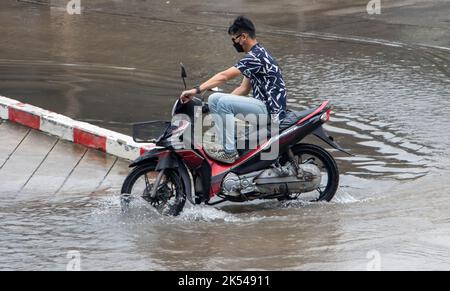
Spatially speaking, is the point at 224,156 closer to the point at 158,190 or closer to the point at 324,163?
the point at 158,190

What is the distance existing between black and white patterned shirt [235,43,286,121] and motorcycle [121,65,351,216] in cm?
14

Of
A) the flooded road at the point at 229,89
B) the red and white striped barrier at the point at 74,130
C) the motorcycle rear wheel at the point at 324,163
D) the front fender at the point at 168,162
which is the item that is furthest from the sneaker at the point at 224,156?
the red and white striped barrier at the point at 74,130

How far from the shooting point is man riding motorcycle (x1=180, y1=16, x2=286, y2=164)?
313 inches

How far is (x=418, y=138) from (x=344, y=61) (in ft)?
13.9

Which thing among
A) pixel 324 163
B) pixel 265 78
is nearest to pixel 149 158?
pixel 265 78

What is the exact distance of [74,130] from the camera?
9.71 meters

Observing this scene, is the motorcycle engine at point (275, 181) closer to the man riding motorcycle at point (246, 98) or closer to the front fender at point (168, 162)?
the man riding motorcycle at point (246, 98)

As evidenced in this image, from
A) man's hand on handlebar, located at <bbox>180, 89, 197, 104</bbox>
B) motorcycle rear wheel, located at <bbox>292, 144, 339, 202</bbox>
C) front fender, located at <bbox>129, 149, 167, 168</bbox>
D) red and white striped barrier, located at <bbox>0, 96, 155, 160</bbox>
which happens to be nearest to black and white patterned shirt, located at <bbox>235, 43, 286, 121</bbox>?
motorcycle rear wheel, located at <bbox>292, 144, 339, 202</bbox>

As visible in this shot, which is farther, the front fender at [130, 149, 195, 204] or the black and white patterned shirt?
the black and white patterned shirt

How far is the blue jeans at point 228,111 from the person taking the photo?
26.1 feet

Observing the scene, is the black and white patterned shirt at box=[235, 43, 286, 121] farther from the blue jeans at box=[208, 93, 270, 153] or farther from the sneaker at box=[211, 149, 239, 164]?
the sneaker at box=[211, 149, 239, 164]

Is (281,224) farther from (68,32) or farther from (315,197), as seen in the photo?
(68,32)

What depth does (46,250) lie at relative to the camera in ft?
22.9
